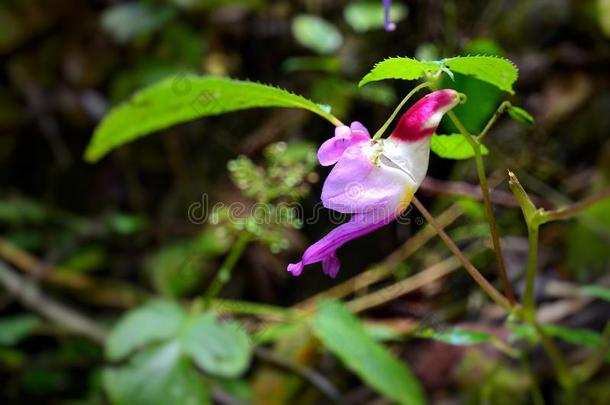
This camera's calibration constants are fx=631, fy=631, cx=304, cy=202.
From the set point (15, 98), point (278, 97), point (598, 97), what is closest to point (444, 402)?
point (278, 97)

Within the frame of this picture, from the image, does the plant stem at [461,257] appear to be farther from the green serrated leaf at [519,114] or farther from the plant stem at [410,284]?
the plant stem at [410,284]

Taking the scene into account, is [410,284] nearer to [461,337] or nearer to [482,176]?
[461,337]

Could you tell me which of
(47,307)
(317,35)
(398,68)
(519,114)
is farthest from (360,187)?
(47,307)

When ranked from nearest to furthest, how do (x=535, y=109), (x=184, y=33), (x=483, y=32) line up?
(x=535, y=109) → (x=483, y=32) → (x=184, y=33)

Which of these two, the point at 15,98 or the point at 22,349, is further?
the point at 15,98

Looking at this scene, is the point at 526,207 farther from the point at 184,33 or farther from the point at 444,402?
the point at 184,33

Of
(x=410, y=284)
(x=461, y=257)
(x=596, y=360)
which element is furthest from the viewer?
(x=410, y=284)
